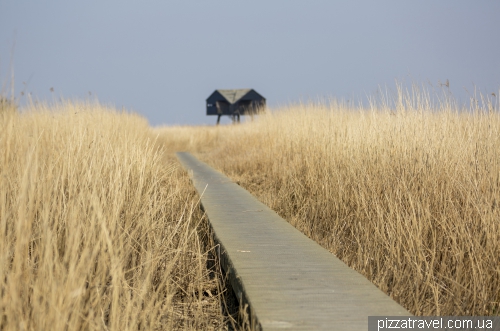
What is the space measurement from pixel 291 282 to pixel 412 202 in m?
1.46

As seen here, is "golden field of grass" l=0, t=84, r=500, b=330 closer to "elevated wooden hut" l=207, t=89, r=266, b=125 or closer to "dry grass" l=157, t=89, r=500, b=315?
"dry grass" l=157, t=89, r=500, b=315

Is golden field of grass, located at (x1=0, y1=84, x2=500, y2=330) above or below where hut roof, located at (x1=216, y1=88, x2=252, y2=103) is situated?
below

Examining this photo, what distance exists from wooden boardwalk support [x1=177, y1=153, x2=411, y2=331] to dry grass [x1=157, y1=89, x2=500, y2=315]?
36 centimetres

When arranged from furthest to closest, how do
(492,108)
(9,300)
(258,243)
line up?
(492,108)
(258,243)
(9,300)

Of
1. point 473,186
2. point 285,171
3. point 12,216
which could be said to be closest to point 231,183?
point 285,171

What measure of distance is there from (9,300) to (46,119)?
5.72 metres

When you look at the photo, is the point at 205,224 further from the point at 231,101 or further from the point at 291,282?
the point at 231,101

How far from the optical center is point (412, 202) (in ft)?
12.8

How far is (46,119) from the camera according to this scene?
24.4 ft

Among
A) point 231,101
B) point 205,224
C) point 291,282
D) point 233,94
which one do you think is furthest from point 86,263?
point 233,94

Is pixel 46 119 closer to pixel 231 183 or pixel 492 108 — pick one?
pixel 231 183

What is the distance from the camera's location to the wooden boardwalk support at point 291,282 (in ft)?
7.66

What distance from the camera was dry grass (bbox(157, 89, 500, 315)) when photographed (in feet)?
10.8

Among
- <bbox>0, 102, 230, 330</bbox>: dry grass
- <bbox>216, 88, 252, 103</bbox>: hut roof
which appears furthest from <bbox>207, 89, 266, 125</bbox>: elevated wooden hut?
<bbox>0, 102, 230, 330</bbox>: dry grass
